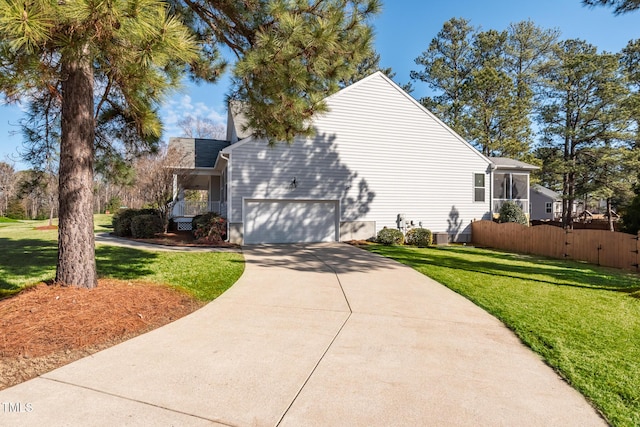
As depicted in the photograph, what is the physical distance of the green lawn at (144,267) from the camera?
5.96 m

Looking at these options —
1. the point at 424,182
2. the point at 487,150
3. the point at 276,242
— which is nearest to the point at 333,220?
the point at 276,242

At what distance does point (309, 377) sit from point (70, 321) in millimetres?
2871

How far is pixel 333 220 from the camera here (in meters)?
14.3

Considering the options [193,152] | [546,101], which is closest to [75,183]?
[193,152]

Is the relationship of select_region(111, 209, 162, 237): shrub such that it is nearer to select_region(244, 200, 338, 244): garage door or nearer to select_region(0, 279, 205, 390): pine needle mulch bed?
select_region(244, 200, 338, 244): garage door

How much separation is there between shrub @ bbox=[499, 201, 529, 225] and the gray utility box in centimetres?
385

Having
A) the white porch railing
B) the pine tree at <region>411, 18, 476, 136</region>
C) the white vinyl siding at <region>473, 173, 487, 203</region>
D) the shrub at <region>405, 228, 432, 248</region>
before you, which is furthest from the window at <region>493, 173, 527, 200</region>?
the white porch railing

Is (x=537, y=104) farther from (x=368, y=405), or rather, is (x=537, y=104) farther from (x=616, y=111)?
(x=368, y=405)

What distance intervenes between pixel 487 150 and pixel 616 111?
7.76 meters

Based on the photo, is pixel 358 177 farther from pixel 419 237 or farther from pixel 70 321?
pixel 70 321

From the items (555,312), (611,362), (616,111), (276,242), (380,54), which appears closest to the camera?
(611,362)

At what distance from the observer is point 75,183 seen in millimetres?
4414

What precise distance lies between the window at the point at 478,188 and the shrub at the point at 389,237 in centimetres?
495

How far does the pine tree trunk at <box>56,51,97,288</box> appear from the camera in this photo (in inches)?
173
